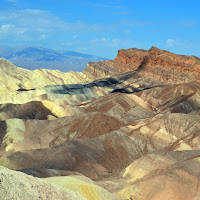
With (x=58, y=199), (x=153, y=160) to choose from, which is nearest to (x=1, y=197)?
(x=58, y=199)

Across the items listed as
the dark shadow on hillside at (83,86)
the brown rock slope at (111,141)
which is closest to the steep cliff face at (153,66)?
the brown rock slope at (111,141)

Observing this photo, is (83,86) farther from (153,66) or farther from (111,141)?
(111,141)

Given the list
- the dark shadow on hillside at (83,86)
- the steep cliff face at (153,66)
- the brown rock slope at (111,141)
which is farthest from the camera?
the steep cliff face at (153,66)

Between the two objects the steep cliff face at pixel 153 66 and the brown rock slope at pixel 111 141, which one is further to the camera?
the steep cliff face at pixel 153 66

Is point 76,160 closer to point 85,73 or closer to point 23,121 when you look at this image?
point 23,121

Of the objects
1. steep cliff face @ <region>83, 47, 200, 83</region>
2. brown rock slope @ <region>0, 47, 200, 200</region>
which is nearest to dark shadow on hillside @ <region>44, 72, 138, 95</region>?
brown rock slope @ <region>0, 47, 200, 200</region>

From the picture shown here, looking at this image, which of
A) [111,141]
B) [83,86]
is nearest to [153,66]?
[83,86]

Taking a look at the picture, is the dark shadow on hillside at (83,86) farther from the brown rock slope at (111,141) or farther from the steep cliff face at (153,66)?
the steep cliff face at (153,66)
